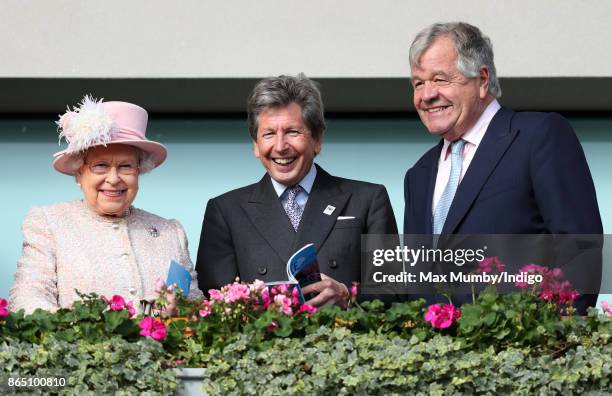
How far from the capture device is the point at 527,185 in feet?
14.1

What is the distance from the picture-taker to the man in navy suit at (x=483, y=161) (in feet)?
13.9

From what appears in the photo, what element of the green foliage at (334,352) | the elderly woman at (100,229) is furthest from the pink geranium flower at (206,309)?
the elderly woman at (100,229)

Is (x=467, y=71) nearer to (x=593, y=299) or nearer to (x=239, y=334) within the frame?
(x=593, y=299)

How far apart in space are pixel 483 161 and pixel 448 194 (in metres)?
0.17

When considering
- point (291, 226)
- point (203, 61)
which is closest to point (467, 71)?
point (291, 226)

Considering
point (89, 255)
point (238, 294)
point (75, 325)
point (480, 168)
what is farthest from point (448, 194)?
point (75, 325)

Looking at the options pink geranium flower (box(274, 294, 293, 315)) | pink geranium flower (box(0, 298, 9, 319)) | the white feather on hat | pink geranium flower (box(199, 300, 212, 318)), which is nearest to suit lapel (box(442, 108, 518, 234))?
pink geranium flower (box(274, 294, 293, 315))

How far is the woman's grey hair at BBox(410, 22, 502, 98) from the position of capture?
4.50 metres

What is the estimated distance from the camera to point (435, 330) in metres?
3.59

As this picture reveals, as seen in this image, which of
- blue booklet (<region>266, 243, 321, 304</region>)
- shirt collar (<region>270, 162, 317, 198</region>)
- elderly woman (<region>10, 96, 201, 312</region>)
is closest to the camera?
blue booklet (<region>266, 243, 321, 304</region>)

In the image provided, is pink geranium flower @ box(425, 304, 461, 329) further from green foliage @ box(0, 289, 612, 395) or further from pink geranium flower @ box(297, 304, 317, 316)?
pink geranium flower @ box(297, 304, 317, 316)

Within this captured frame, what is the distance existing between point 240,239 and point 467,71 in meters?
0.98

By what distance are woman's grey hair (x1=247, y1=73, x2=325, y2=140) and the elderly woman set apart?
14.2 inches

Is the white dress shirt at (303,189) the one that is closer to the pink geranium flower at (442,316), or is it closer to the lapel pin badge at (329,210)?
the lapel pin badge at (329,210)
